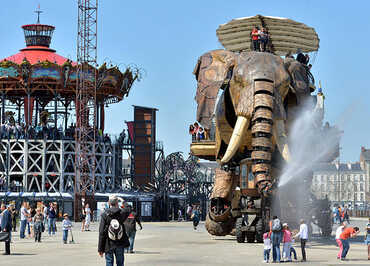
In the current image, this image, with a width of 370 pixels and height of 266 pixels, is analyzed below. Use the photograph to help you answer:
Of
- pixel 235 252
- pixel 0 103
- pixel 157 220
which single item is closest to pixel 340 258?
pixel 235 252

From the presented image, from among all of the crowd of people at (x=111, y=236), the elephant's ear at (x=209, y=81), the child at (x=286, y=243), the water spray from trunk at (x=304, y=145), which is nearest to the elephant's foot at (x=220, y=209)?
the water spray from trunk at (x=304, y=145)

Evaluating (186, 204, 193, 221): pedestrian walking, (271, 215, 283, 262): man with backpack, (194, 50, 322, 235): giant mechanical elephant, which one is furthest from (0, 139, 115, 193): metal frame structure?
(271, 215, 283, 262): man with backpack

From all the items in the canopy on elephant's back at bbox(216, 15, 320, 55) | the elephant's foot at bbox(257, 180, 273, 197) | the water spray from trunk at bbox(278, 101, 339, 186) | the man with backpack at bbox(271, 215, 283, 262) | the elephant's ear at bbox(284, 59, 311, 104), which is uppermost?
the canopy on elephant's back at bbox(216, 15, 320, 55)

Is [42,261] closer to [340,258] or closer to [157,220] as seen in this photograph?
[340,258]

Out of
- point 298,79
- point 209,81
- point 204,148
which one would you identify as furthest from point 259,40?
point 204,148

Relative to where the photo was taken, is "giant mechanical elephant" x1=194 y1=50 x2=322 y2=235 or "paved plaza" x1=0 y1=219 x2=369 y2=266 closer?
"paved plaza" x1=0 y1=219 x2=369 y2=266

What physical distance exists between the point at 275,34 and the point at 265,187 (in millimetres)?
11098

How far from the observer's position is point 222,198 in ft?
96.5

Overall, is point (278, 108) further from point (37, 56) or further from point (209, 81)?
point (37, 56)

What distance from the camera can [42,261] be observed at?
2159 centimetres

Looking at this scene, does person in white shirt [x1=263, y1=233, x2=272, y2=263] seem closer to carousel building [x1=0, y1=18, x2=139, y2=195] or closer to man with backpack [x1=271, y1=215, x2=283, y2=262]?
man with backpack [x1=271, y1=215, x2=283, y2=262]

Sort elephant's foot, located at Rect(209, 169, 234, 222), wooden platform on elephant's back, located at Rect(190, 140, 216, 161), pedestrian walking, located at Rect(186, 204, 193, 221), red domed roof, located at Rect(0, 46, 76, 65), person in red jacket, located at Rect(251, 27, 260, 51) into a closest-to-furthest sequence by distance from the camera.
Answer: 1. elephant's foot, located at Rect(209, 169, 234, 222)
2. person in red jacket, located at Rect(251, 27, 260, 51)
3. wooden platform on elephant's back, located at Rect(190, 140, 216, 161)
4. pedestrian walking, located at Rect(186, 204, 193, 221)
5. red domed roof, located at Rect(0, 46, 76, 65)

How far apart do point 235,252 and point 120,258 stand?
1048 cm

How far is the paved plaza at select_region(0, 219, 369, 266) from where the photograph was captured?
70.2 ft
